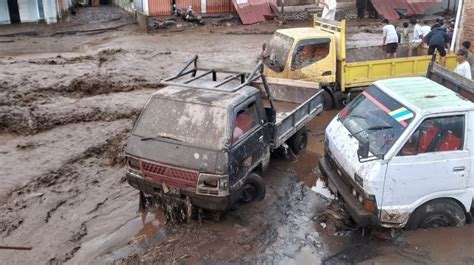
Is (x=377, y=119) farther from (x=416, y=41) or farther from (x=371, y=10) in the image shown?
(x=371, y=10)

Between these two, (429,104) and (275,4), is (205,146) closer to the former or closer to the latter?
(429,104)

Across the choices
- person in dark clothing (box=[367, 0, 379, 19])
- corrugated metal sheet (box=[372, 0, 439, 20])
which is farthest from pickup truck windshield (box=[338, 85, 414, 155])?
person in dark clothing (box=[367, 0, 379, 19])

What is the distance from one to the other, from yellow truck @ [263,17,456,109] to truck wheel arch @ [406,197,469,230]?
199 inches

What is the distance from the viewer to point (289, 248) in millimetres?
6473

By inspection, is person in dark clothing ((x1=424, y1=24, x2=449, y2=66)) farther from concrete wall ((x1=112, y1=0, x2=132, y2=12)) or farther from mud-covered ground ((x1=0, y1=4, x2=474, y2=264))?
concrete wall ((x1=112, y1=0, x2=132, y2=12))

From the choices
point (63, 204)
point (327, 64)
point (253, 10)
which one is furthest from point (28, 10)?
point (63, 204)

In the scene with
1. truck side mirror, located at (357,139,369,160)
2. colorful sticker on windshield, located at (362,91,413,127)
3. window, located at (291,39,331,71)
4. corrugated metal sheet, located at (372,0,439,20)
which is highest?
corrugated metal sheet, located at (372,0,439,20)

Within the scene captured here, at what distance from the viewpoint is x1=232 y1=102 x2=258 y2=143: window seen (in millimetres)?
6748

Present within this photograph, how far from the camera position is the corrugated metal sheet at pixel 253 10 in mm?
24742

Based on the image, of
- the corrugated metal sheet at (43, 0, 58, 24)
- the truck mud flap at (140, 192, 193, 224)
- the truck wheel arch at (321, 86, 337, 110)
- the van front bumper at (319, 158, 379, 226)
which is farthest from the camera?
the corrugated metal sheet at (43, 0, 58, 24)

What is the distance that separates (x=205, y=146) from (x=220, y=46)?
14.4m

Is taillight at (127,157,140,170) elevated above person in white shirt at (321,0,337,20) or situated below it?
below

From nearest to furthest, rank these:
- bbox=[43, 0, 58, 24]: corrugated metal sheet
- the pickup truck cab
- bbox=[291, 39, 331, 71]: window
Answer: the pickup truck cab, bbox=[291, 39, 331, 71]: window, bbox=[43, 0, 58, 24]: corrugated metal sheet

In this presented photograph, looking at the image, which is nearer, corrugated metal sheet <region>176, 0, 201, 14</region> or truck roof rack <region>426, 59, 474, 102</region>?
truck roof rack <region>426, 59, 474, 102</region>
